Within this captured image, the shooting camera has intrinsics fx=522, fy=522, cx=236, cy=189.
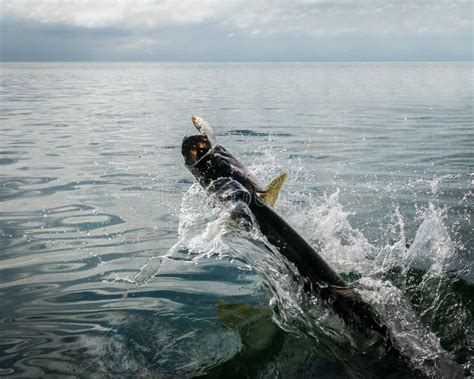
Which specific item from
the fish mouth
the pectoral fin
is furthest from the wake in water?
the fish mouth

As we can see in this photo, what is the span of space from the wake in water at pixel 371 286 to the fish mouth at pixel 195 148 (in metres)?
0.66

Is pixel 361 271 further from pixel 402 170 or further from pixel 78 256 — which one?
pixel 402 170

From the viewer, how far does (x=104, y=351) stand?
6.41 m

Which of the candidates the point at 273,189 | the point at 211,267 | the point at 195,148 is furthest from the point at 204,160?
the point at 211,267

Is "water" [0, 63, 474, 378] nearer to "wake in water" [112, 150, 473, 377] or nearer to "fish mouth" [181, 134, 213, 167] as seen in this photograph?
"wake in water" [112, 150, 473, 377]

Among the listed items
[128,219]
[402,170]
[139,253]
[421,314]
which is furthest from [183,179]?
[421,314]

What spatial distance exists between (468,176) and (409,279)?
7.92m

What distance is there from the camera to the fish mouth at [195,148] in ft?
18.5

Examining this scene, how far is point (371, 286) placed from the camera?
7285 millimetres

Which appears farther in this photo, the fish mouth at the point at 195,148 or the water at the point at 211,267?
the water at the point at 211,267

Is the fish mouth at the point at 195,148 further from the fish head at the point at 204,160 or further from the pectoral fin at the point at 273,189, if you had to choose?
the pectoral fin at the point at 273,189

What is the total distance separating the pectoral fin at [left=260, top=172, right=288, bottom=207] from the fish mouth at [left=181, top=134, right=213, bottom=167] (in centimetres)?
89

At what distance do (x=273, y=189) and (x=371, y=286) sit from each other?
2280 millimetres

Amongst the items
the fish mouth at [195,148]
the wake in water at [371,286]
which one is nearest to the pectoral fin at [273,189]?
the wake in water at [371,286]
